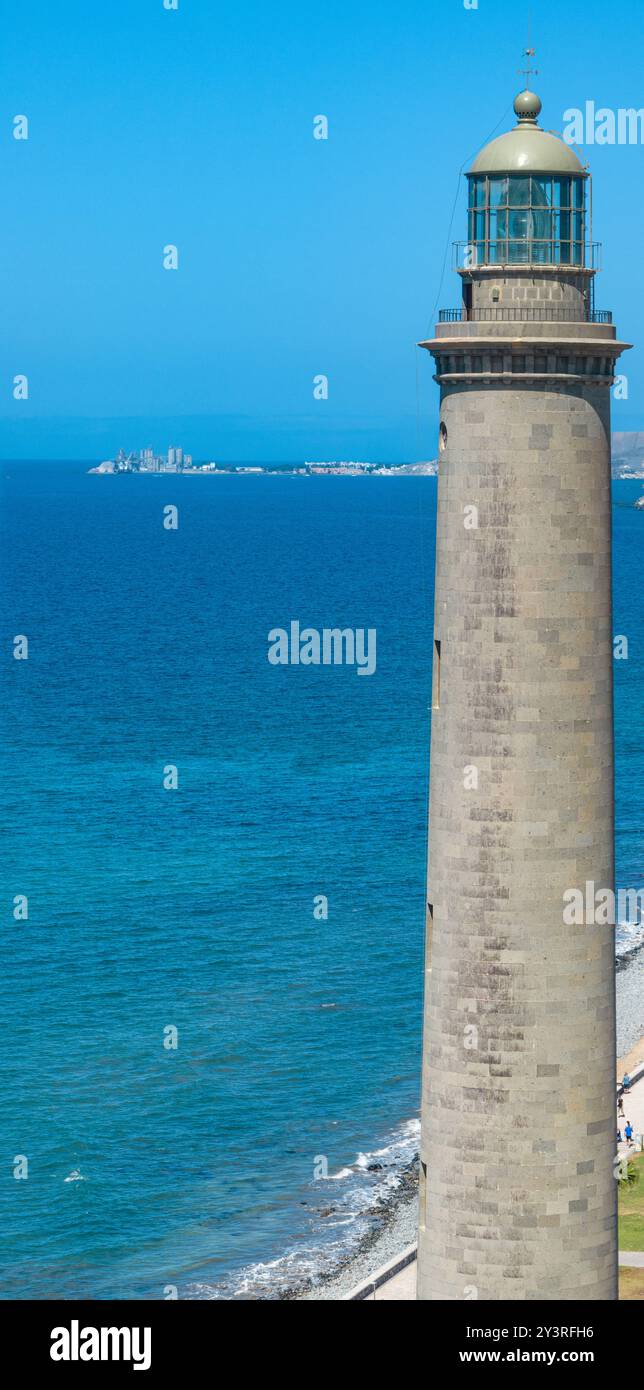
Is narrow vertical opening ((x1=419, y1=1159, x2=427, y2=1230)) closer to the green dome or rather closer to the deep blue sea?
the green dome

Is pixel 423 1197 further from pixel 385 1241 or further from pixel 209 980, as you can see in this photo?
pixel 209 980

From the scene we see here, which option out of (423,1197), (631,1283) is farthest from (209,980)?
(423,1197)

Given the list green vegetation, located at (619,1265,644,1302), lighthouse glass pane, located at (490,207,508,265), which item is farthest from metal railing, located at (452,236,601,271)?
green vegetation, located at (619,1265,644,1302)

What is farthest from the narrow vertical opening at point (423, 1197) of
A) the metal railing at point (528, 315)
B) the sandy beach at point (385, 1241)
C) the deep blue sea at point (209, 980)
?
the deep blue sea at point (209, 980)

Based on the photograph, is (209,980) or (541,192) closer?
(541,192)

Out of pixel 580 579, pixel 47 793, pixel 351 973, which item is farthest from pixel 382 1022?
pixel 580 579

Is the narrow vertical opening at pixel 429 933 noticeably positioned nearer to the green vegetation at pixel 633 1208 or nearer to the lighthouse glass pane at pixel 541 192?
the lighthouse glass pane at pixel 541 192

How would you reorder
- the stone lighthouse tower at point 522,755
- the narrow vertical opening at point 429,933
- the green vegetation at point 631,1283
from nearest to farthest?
the stone lighthouse tower at point 522,755 → the narrow vertical opening at point 429,933 → the green vegetation at point 631,1283
